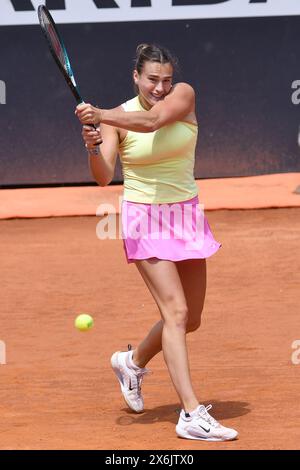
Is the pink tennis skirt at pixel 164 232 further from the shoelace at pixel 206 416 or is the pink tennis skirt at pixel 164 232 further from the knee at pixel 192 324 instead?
the shoelace at pixel 206 416

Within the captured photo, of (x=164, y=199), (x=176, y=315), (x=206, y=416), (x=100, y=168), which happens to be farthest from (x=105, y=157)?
(x=206, y=416)

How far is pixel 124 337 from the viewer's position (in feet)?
23.7

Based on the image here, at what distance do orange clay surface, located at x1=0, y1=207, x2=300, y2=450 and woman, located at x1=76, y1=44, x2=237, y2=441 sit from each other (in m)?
0.42

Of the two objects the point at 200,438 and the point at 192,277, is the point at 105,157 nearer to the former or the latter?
the point at 192,277

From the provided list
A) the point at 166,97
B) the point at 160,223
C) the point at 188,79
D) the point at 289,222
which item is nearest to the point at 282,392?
the point at 160,223

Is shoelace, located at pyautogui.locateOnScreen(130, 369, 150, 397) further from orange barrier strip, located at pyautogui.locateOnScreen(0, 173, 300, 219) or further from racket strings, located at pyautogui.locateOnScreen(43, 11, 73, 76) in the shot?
orange barrier strip, located at pyautogui.locateOnScreen(0, 173, 300, 219)

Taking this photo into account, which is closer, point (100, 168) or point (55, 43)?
point (100, 168)

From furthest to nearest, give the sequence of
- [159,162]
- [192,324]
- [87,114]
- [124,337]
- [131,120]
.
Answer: [124,337] < [192,324] < [159,162] < [131,120] < [87,114]

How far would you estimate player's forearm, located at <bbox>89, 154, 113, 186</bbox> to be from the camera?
5207 millimetres

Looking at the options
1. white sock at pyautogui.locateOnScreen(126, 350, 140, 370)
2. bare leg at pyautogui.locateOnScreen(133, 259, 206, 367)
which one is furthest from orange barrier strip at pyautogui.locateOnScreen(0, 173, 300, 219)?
bare leg at pyautogui.locateOnScreen(133, 259, 206, 367)

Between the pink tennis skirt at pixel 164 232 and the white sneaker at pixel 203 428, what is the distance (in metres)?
0.71

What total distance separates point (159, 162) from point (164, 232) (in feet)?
1.06

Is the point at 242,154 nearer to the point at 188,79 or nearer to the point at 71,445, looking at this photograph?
the point at 188,79

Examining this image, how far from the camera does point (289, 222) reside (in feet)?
35.0
